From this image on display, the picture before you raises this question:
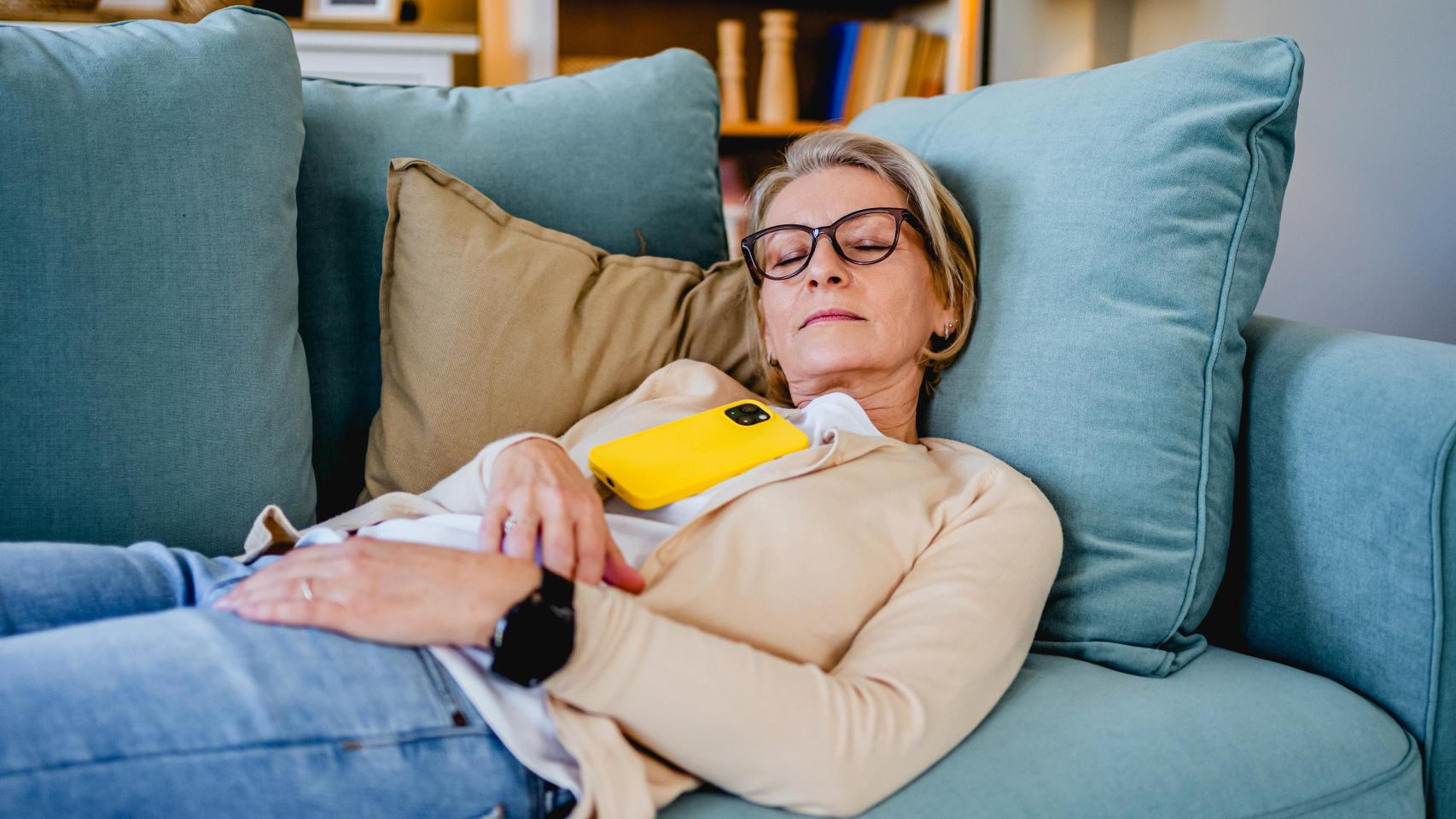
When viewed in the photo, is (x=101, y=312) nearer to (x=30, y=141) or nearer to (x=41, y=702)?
(x=30, y=141)

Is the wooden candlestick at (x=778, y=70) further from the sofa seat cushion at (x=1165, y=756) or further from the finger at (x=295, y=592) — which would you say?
the finger at (x=295, y=592)

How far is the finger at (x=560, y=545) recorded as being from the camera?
0.88 m

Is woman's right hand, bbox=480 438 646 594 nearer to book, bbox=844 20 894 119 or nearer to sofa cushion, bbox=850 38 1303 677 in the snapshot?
sofa cushion, bbox=850 38 1303 677

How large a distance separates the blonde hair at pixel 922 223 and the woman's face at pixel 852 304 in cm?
Result: 2

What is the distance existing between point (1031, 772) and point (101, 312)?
3.50 ft

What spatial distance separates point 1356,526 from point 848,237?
629mm

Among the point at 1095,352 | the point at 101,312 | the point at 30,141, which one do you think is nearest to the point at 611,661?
the point at 1095,352

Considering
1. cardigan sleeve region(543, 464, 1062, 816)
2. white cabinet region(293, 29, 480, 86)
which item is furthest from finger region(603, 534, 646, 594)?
white cabinet region(293, 29, 480, 86)

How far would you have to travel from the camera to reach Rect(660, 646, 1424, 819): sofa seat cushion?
0.83 m

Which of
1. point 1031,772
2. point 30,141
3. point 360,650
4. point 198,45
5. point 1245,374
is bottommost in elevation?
point 1031,772

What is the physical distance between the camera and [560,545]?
35.0 inches

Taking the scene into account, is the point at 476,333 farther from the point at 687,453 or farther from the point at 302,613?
the point at 302,613

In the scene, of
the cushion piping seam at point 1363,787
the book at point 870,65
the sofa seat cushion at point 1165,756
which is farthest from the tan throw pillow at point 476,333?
the book at point 870,65

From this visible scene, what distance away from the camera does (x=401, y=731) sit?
75 centimetres
